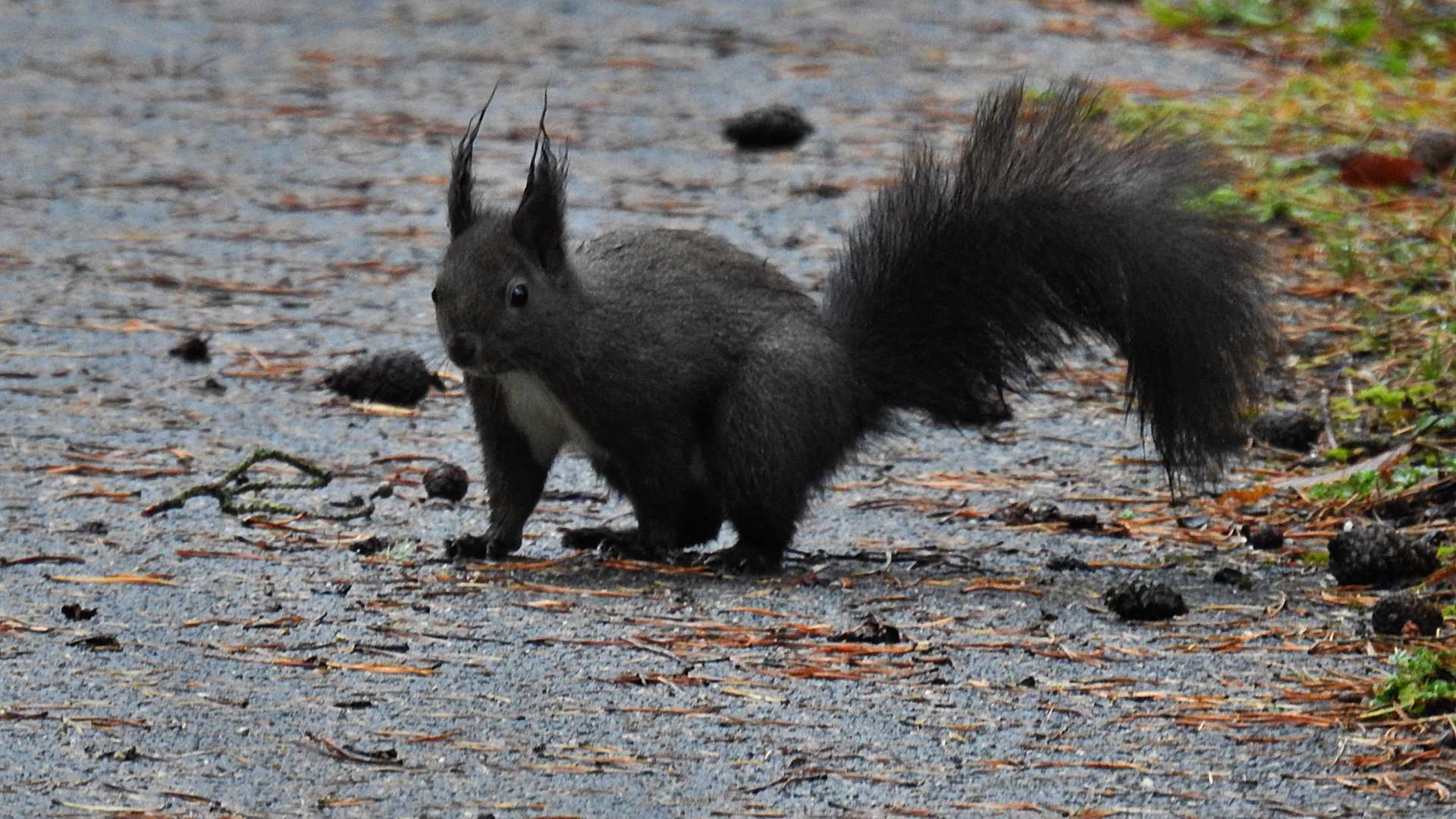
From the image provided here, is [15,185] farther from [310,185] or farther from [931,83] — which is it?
[931,83]

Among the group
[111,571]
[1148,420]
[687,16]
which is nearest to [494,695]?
[111,571]

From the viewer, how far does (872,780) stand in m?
2.36

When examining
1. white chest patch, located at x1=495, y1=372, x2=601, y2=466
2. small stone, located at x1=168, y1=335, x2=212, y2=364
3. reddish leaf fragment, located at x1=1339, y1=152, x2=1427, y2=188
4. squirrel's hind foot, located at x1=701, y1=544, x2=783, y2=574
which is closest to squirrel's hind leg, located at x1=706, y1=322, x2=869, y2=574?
squirrel's hind foot, located at x1=701, y1=544, x2=783, y2=574

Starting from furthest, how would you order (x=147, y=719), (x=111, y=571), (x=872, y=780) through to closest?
(x=111, y=571)
(x=147, y=719)
(x=872, y=780)

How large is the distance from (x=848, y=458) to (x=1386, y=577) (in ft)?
3.13

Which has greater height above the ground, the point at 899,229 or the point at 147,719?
the point at 899,229

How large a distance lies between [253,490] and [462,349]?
2.04 feet

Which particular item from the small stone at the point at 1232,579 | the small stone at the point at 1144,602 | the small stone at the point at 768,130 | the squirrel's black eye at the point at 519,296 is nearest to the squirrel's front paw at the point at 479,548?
the squirrel's black eye at the point at 519,296

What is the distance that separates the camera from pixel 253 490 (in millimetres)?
3684

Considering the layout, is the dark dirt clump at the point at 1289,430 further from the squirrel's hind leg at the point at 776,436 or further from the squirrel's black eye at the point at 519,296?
the squirrel's black eye at the point at 519,296

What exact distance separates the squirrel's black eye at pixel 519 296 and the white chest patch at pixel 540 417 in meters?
0.13

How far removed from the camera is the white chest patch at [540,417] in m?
3.47

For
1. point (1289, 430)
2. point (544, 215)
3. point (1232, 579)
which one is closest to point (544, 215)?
point (544, 215)

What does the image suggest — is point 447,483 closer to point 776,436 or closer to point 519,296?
point 519,296
